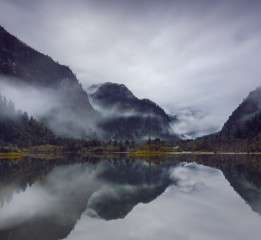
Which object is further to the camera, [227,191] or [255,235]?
[227,191]

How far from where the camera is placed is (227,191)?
49875 mm

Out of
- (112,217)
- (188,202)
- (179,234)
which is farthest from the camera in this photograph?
(188,202)

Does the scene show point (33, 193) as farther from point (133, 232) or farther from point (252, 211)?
point (252, 211)

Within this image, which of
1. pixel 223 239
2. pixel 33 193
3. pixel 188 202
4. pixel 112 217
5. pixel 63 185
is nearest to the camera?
pixel 223 239

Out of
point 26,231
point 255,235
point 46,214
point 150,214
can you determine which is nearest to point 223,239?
point 255,235

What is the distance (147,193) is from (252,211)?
17.3 metres

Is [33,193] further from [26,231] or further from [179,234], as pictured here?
[179,234]

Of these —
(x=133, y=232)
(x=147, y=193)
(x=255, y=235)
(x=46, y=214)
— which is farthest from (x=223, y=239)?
(x=147, y=193)

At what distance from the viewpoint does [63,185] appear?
59.1 m

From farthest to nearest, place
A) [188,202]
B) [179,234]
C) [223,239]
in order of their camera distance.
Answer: [188,202], [179,234], [223,239]

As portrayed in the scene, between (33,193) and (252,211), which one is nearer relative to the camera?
(252,211)

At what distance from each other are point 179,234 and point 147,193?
910 inches

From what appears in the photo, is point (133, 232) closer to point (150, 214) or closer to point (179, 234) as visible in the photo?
point (179, 234)

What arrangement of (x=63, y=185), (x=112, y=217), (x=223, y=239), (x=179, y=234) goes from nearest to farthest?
(x=223, y=239), (x=179, y=234), (x=112, y=217), (x=63, y=185)
